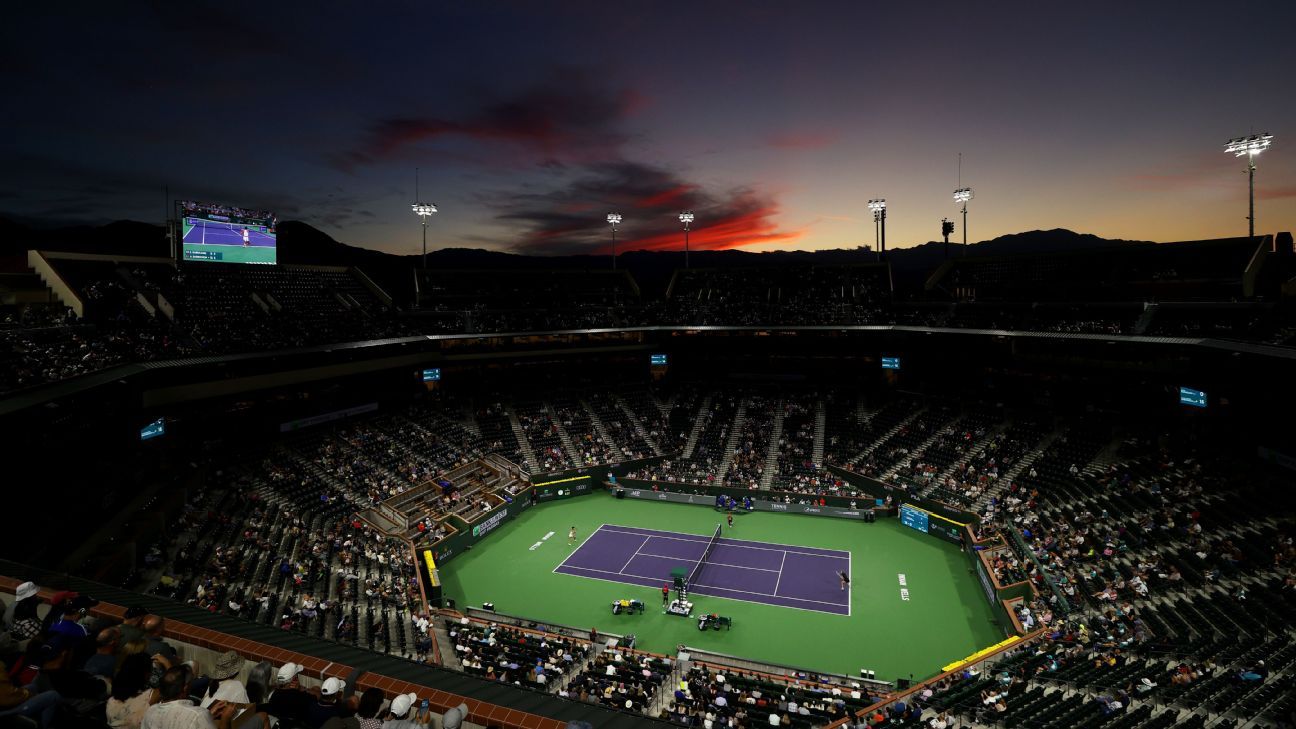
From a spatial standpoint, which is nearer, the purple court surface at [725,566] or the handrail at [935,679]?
the handrail at [935,679]

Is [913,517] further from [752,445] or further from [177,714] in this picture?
[177,714]

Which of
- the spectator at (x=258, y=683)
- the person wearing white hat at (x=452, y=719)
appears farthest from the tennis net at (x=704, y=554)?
the person wearing white hat at (x=452, y=719)

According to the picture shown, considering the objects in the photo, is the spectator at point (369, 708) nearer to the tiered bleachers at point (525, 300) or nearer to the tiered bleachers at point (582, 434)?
the tiered bleachers at point (582, 434)

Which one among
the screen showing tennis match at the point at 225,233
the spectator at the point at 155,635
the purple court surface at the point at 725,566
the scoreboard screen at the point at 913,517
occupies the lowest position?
the purple court surface at the point at 725,566

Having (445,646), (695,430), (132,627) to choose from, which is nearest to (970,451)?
(695,430)

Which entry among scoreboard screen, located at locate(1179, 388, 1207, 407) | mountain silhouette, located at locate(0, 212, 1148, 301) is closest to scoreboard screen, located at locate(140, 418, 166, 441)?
mountain silhouette, located at locate(0, 212, 1148, 301)

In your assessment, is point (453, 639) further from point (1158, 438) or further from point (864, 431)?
point (1158, 438)
